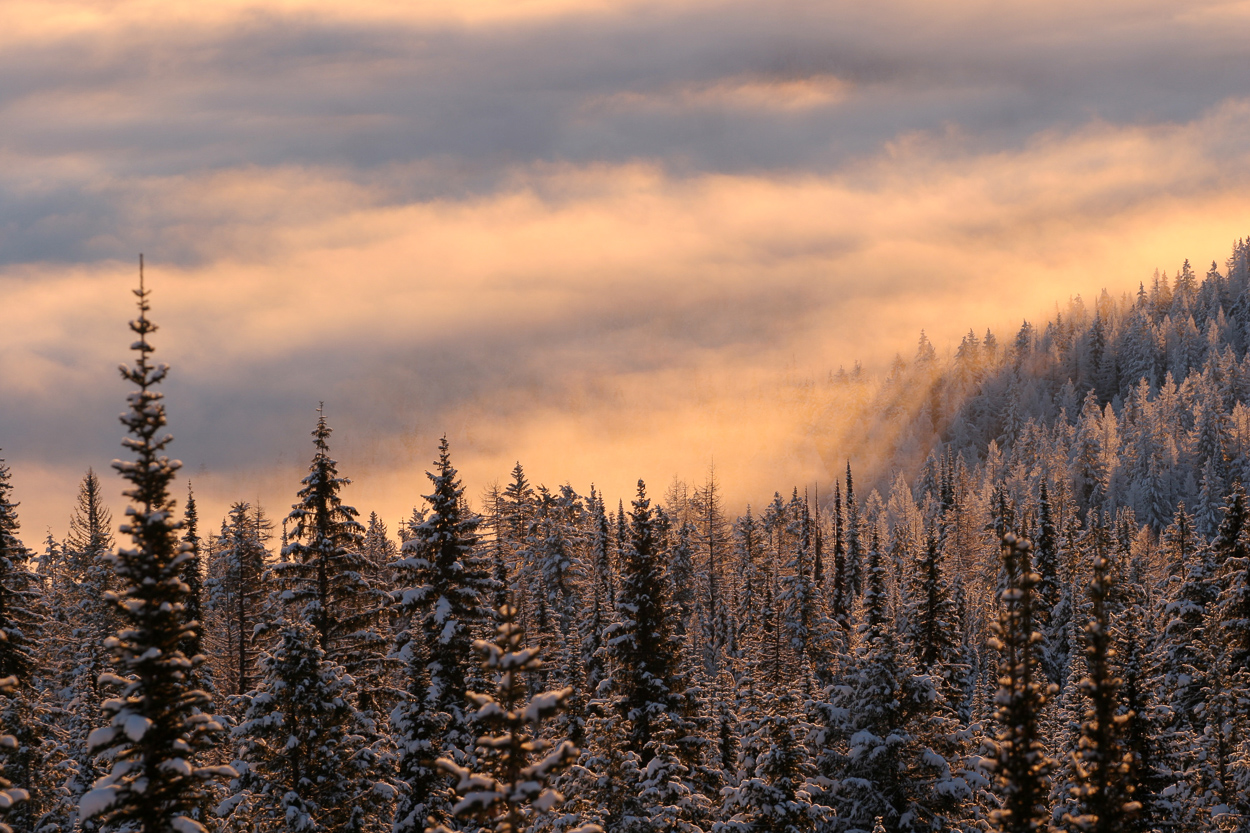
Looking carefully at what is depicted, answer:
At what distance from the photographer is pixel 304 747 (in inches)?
1342

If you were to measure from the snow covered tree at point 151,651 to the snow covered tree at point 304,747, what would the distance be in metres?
10.0

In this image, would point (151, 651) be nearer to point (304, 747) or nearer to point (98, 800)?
point (98, 800)

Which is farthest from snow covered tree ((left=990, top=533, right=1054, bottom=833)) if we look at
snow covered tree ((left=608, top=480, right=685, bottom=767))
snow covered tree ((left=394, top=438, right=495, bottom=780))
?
snow covered tree ((left=394, top=438, right=495, bottom=780))

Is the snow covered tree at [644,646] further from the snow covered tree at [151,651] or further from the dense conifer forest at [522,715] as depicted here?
the snow covered tree at [151,651]

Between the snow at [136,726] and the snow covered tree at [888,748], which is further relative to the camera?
the snow covered tree at [888,748]

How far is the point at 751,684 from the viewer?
5078 centimetres

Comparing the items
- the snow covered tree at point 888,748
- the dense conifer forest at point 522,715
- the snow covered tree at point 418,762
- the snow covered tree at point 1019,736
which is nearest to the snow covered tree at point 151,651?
the dense conifer forest at point 522,715

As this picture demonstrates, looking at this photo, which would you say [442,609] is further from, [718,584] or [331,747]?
[718,584]

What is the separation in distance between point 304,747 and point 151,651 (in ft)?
40.5

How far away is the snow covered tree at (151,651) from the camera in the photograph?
23094 millimetres

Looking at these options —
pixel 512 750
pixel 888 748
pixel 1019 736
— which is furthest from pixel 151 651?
pixel 888 748

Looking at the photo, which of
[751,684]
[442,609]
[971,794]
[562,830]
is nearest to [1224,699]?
[971,794]

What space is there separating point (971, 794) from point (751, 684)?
13747mm

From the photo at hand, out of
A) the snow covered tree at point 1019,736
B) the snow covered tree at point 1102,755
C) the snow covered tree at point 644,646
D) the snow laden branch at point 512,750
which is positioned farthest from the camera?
the snow covered tree at point 644,646
